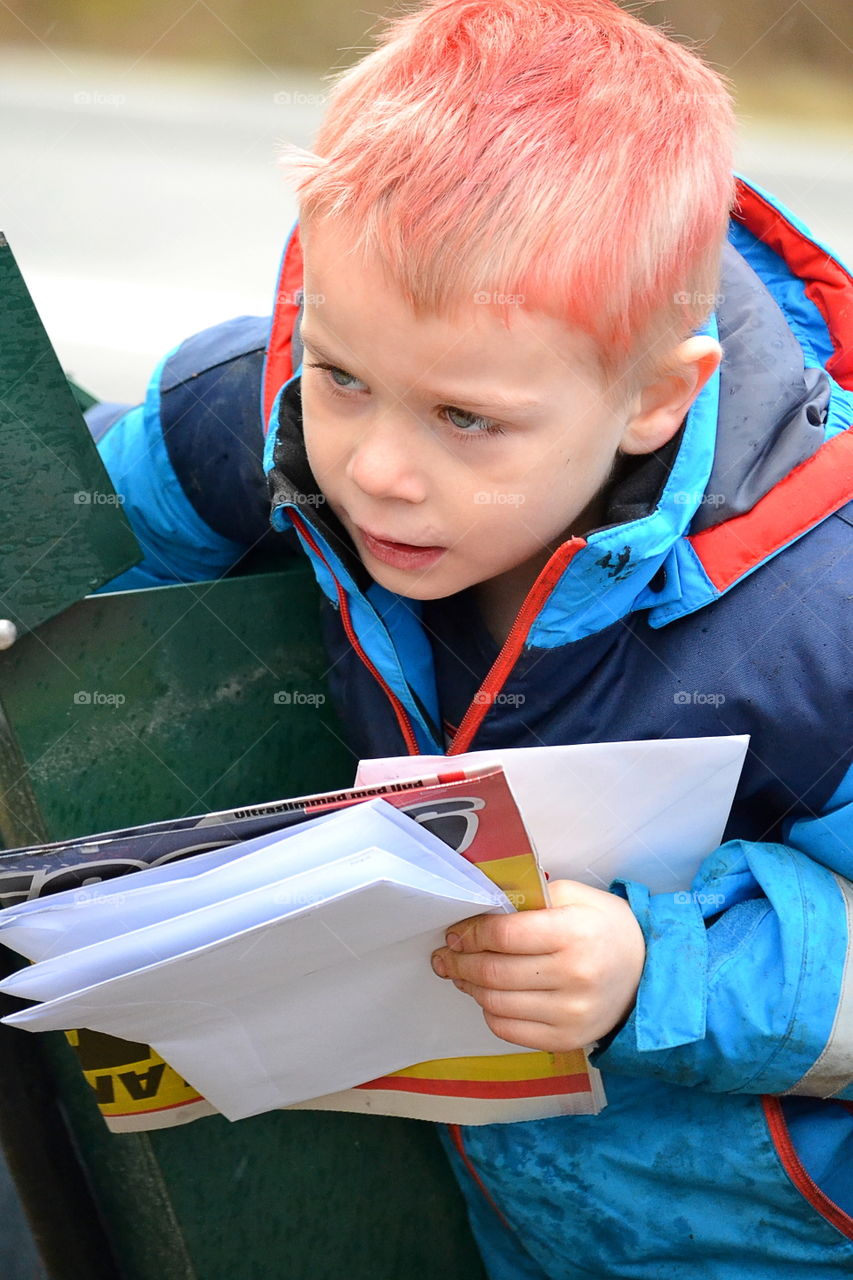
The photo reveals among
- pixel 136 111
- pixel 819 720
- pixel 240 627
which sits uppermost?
pixel 819 720

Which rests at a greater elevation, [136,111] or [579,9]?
[579,9]

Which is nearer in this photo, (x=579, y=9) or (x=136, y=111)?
(x=579, y=9)

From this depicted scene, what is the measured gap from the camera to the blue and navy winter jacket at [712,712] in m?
1.02

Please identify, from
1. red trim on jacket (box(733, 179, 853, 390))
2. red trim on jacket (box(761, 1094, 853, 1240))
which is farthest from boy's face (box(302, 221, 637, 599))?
red trim on jacket (box(761, 1094, 853, 1240))

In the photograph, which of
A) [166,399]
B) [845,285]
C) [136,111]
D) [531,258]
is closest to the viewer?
[531,258]

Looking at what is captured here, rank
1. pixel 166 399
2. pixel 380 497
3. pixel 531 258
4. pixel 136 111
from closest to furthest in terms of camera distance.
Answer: pixel 531 258 → pixel 380 497 → pixel 166 399 → pixel 136 111

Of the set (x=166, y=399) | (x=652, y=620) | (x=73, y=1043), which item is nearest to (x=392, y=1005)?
(x=73, y=1043)

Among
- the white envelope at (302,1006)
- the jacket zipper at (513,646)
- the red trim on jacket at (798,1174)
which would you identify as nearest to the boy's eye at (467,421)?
the jacket zipper at (513,646)

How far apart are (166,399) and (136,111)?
3774 millimetres

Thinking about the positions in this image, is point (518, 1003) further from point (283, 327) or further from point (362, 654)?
point (283, 327)

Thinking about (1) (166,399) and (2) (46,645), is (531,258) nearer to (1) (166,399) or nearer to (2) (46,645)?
(2) (46,645)

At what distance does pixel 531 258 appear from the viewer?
2.88ft

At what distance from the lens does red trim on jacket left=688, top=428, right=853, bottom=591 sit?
3.43 feet

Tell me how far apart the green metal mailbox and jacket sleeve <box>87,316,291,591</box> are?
0.11 meters
